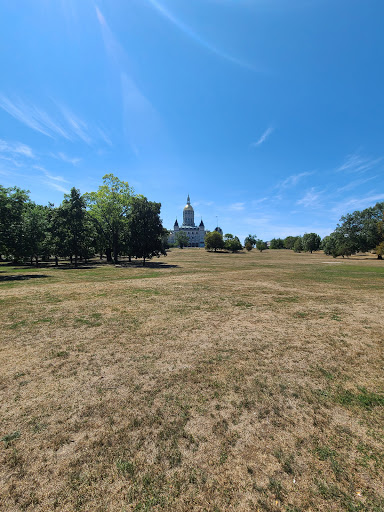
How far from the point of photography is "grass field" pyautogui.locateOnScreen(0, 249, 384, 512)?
2.86 metres

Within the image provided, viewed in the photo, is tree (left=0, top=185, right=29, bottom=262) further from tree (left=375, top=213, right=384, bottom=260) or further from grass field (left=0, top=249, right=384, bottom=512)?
tree (left=375, top=213, right=384, bottom=260)

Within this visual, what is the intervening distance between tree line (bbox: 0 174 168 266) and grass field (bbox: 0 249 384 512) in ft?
81.7

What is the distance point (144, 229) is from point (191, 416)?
34.8m

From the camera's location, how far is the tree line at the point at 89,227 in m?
28.7

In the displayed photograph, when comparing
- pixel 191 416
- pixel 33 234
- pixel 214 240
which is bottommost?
pixel 191 416

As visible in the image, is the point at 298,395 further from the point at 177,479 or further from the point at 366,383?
the point at 177,479

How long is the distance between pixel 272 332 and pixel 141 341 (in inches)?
196

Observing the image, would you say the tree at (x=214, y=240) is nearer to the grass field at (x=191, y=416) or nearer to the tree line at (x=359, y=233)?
the tree line at (x=359, y=233)

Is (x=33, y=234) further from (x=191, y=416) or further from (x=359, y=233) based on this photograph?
(x=359, y=233)

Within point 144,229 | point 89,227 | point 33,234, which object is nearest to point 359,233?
point 144,229

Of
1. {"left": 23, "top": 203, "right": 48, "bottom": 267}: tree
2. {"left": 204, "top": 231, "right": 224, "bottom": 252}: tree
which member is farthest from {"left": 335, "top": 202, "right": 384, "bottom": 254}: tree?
{"left": 23, "top": 203, "right": 48, "bottom": 267}: tree

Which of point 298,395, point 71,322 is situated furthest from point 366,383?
point 71,322

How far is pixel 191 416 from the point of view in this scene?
164 inches

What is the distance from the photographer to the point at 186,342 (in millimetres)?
7309
